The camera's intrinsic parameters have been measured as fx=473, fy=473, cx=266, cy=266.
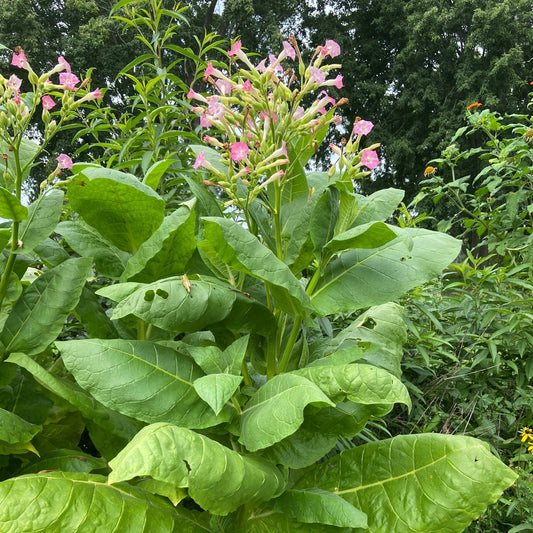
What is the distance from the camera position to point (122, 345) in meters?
0.92

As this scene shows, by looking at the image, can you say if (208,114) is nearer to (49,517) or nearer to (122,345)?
(122,345)

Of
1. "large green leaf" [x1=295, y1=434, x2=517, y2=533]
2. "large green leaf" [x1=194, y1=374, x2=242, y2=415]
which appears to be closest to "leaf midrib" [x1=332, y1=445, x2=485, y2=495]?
"large green leaf" [x1=295, y1=434, x2=517, y2=533]

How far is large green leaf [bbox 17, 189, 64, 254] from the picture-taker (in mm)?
1033

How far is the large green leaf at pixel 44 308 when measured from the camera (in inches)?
39.4

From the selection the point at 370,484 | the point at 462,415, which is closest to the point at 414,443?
the point at 370,484

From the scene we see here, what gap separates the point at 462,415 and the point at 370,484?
3.66 feet

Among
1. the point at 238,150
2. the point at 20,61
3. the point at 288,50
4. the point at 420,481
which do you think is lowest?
the point at 420,481

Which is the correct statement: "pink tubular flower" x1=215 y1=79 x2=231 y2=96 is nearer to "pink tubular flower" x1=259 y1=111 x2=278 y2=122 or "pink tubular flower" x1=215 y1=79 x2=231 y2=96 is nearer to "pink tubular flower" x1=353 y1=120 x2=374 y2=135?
"pink tubular flower" x1=259 y1=111 x2=278 y2=122

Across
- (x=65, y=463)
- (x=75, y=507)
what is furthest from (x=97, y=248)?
(x=75, y=507)

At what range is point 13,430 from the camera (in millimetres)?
849

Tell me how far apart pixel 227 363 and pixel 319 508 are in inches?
12.7

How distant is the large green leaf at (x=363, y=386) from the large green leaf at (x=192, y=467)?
0.20 m

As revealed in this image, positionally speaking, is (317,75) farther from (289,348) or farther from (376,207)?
(289,348)

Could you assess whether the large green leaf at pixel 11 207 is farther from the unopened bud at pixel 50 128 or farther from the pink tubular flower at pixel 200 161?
the pink tubular flower at pixel 200 161
